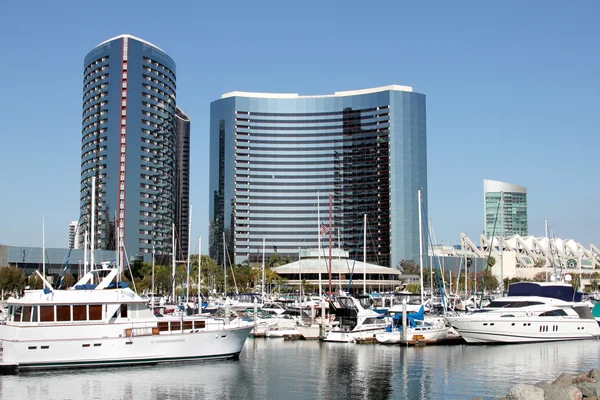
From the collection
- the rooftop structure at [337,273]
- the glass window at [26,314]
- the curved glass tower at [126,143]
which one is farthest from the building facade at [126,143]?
the glass window at [26,314]

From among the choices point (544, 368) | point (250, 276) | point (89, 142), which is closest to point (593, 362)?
point (544, 368)

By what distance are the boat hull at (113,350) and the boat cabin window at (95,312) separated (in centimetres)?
147

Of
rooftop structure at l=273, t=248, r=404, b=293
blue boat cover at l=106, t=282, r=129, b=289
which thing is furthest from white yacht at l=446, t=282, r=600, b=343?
rooftop structure at l=273, t=248, r=404, b=293

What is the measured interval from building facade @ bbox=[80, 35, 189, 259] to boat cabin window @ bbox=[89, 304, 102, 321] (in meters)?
123

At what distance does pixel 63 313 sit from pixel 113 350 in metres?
4.35

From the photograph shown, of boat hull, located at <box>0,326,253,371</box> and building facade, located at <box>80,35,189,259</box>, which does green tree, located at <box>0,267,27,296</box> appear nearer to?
building facade, located at <box>80,35,189,259</box>

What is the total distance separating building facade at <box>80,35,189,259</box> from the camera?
171 meters

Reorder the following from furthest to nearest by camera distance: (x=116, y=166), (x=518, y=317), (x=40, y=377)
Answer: (x=116, y=166)
(x=518, y=317)
(x=40, y=377)

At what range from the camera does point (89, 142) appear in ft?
587

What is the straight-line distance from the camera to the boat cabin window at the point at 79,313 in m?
48.1

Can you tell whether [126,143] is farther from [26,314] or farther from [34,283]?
[26,314]

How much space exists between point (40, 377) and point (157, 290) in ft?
310

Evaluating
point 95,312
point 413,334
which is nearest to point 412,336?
point 413,334

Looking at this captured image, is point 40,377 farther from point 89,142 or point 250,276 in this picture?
point 89,142
